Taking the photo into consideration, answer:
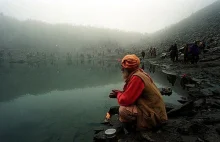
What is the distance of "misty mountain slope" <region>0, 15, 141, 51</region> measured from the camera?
75.7 meters

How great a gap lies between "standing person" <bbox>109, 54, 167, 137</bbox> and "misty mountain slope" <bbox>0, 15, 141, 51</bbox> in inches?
2689

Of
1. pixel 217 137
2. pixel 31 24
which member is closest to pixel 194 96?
pixel 217 137

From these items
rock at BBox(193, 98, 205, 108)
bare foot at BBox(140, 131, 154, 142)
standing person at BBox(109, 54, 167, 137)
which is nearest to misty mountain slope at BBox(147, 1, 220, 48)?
rock at BBox(193, 98, 205, 108)

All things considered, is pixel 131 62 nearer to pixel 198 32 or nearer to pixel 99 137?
pixel 99 137

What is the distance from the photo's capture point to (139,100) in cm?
430

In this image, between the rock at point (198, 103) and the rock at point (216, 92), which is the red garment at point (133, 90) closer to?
the rock at point (198, 103)

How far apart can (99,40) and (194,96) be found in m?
77.2

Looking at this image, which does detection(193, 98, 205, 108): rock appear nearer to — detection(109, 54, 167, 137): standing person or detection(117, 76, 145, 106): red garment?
detection(109, 54, 167, 137): standing person

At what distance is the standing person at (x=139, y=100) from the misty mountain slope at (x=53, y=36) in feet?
224

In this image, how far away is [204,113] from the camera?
584 cm

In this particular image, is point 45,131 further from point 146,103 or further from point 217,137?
point 217,137

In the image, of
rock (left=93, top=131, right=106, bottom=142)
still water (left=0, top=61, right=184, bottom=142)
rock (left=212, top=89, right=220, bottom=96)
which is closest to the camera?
rock (left=93, top=131, right=106, bottom=142)

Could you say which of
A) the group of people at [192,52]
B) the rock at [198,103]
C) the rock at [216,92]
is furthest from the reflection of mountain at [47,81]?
the rock at [198,103]

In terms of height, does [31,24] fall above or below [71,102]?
above
